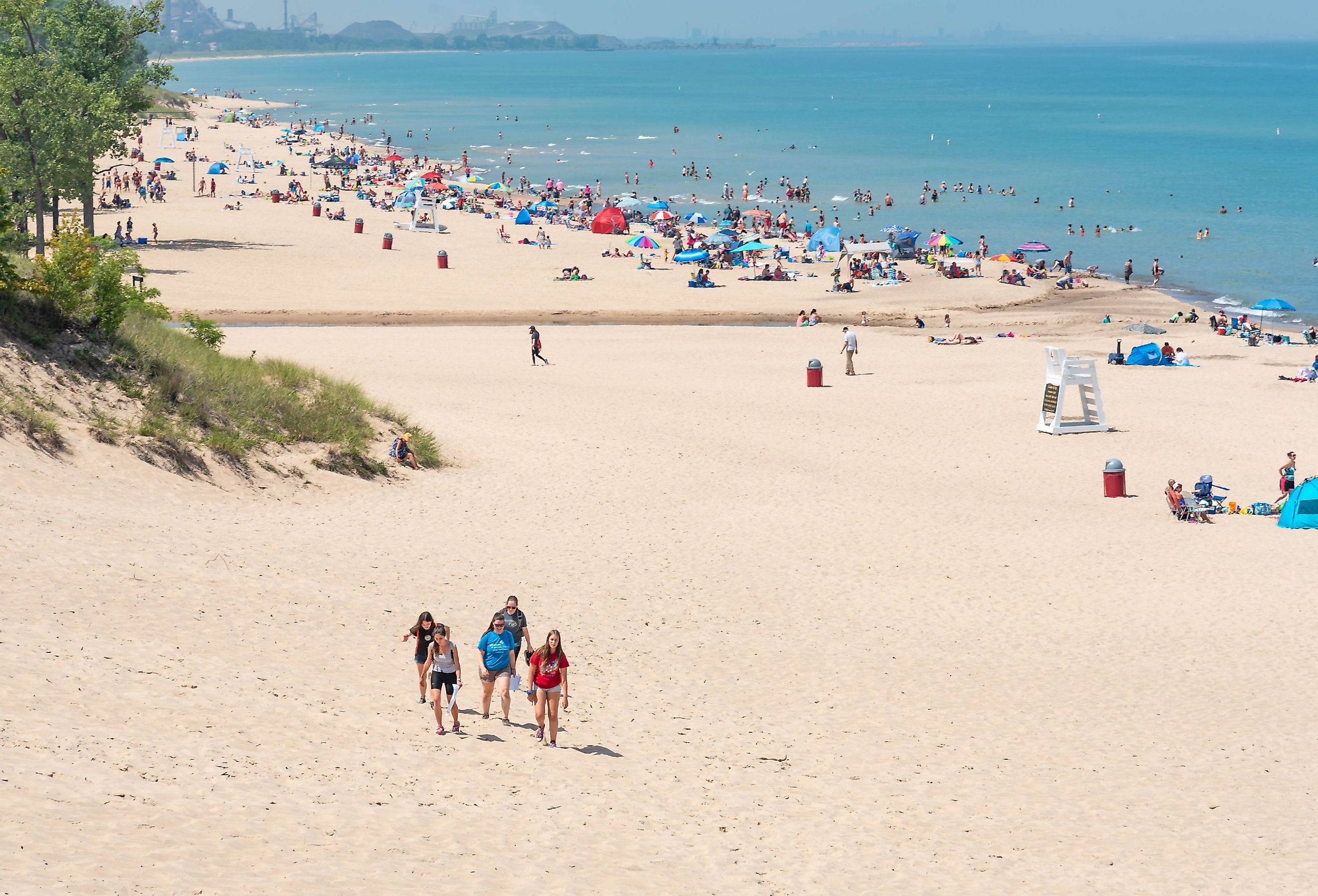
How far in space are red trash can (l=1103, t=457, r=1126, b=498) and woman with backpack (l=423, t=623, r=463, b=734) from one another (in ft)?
44.3

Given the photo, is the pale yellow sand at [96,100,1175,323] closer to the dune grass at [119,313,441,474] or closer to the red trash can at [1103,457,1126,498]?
the dune grass at [119,313,441,474]

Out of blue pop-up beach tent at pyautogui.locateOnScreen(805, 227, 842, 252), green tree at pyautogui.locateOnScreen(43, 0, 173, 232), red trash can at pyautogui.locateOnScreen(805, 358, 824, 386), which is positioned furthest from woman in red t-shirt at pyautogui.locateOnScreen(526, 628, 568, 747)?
blue pop-up beach tent at pyautogui.locateOnScreen(805, 227, 842, 252)

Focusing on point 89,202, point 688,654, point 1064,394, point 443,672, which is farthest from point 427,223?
point 443,672

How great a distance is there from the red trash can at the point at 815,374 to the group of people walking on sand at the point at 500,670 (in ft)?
58.0

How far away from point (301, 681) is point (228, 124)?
108 meters

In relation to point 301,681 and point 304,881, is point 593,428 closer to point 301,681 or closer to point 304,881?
point 301,681

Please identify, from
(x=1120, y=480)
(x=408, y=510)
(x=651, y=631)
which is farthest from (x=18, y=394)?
(x=1120, y=480)

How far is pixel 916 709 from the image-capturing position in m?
12.8

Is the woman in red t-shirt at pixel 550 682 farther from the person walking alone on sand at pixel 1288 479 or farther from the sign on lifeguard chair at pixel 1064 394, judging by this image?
the sign on lifeguard chair at pixel 1064 394

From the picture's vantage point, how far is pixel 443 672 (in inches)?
422

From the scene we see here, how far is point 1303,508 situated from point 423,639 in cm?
1457

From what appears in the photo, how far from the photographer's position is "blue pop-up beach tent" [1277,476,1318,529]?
19.8 meters

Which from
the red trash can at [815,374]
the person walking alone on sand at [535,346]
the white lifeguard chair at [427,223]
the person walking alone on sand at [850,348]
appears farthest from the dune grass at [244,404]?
the white lifeguard chair at [427,223]

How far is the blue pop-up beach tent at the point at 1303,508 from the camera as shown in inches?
781
